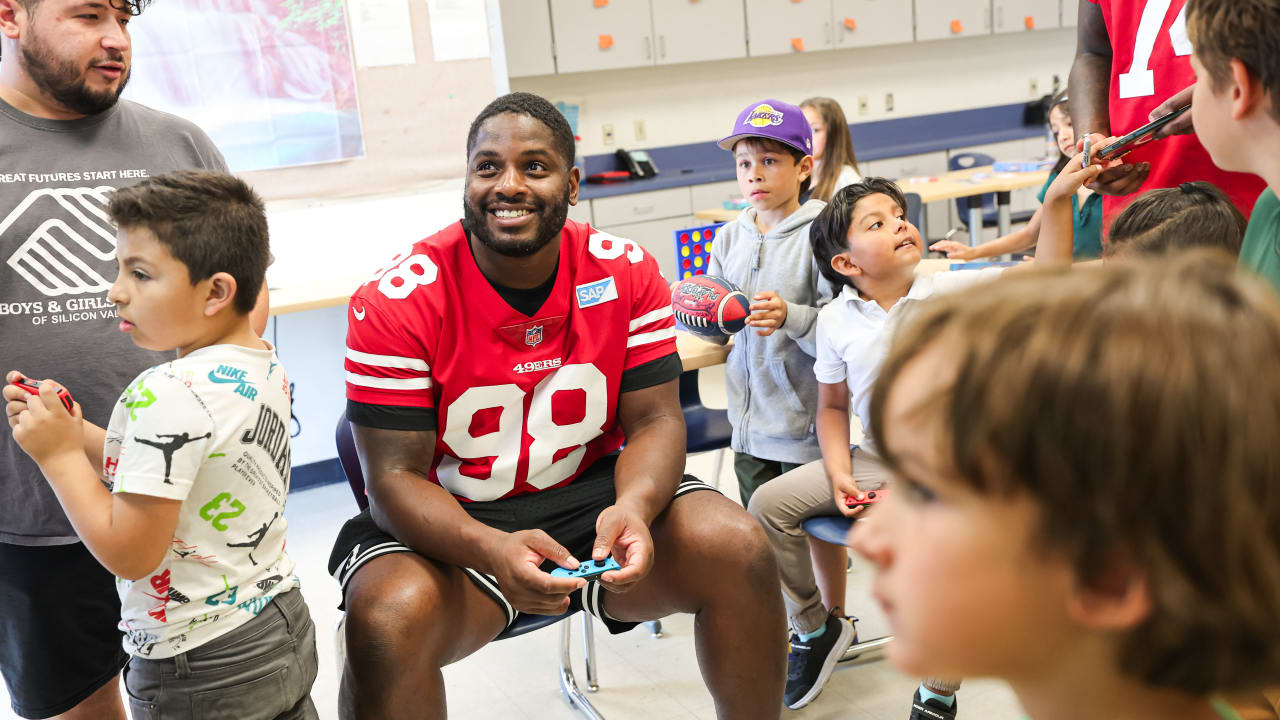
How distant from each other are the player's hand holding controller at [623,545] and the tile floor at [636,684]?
2.48ft

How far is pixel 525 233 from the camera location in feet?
5.79

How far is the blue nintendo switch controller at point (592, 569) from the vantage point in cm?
157

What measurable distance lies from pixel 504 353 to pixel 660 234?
4.31m

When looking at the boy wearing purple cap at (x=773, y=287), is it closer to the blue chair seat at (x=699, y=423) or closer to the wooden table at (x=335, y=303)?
the wooden table at (x=335, y=303)

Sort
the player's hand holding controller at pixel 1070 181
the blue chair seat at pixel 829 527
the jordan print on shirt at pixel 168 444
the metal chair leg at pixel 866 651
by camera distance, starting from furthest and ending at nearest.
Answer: the metal chair leg at pixel 866 651, the blue chair seat at pixel 829 527, the player's hand holding controller at pixel 1070 181, the jordan print on shirt at pixel 168 444

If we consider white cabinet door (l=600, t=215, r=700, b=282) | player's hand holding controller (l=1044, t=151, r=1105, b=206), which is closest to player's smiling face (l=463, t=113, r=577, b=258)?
player's hand holding controller (l=1044, t=151, r=1105, b=206)

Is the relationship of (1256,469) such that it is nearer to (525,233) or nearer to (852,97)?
(525,233)

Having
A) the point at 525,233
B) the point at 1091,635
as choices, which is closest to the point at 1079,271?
the point at 1091,635

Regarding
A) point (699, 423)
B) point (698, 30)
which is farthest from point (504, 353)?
point (698, 30)

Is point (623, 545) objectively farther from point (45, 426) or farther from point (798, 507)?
point (45, 426)

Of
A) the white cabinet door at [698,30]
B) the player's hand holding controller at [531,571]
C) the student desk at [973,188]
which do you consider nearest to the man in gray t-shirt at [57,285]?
the player's hand holding controller at [531,571]

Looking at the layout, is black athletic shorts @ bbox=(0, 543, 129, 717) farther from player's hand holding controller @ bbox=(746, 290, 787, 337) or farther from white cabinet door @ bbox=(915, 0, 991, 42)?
white cabinet door @ bbox=(915, 0, 991, 42)

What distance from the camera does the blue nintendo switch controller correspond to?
1565 millimetres

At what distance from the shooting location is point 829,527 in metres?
2.02
